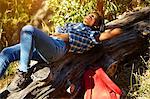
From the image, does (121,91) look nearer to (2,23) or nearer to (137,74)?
(137,74)

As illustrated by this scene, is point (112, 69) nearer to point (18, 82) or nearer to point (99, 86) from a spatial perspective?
point (99, 86)

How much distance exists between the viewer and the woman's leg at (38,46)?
5.30 metres

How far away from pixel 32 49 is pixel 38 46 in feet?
0.52

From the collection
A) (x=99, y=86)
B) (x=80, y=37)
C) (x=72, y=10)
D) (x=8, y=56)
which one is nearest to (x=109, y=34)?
(x=80, y=37)

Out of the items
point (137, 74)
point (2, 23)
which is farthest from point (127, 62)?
point (2, 23)

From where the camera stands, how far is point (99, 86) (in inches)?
231

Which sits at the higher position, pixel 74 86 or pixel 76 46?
pixel 76 46

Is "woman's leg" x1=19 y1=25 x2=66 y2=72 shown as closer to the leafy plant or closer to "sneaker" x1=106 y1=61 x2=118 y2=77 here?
"sneaker" x1=106 y1=61 x2=118 y2=77

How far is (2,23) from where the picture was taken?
380 inches

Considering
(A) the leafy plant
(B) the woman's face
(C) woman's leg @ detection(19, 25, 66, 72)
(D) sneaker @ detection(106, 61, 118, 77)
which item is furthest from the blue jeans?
(A) the leafy plant

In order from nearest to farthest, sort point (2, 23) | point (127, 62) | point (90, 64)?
point (90, 64)
point (127, 62)
point (2, 23)

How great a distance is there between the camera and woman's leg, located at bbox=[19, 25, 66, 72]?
17.4ft

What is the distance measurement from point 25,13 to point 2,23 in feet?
2.08

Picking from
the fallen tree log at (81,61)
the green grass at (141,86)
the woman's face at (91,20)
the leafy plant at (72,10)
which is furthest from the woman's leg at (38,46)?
the leafy plant at (72,10)
